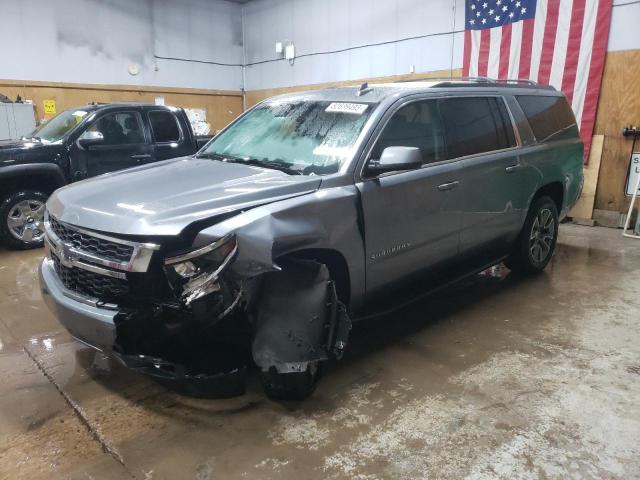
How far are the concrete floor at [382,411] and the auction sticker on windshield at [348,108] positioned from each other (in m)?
1.59

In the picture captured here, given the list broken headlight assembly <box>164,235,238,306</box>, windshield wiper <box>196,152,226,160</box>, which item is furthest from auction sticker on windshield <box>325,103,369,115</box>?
broken headlight assembly <box>164,235,238,306</box>

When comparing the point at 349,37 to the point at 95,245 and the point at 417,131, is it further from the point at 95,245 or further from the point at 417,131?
the point at 95,245

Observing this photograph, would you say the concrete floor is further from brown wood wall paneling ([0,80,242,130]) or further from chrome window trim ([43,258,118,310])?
brown wood wall paneling ([0,80,242,130])

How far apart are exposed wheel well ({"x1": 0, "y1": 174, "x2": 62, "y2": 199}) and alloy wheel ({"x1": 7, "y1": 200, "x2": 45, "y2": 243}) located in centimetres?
19

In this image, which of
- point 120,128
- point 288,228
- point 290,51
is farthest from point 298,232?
point 290,51

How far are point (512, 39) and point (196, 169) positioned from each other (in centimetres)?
672

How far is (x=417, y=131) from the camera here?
3.32 metres

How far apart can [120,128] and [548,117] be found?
5.22m

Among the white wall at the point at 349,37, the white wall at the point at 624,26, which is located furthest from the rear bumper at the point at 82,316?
the white wall at the point at 349,37

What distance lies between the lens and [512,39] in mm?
7840

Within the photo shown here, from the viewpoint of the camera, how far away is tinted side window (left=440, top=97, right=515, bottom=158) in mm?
3547

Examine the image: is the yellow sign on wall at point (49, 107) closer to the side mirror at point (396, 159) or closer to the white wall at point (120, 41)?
the white wall at point (120, 41)

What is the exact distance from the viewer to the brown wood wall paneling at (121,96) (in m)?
10.3

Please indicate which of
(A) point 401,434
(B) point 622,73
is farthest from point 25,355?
(B) point 622,73
